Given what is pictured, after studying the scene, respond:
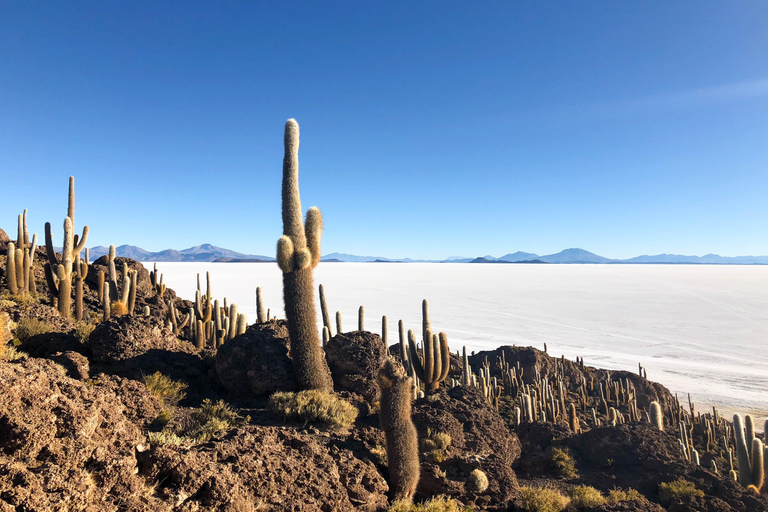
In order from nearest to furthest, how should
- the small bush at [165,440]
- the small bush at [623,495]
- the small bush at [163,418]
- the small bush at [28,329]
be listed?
the small bush at [165,440], the small bush at [163,418], the small bush at [623,495], the small bush at [28,329]

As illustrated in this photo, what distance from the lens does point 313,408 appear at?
23.6 ft

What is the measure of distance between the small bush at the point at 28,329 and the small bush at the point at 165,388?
2852 mm

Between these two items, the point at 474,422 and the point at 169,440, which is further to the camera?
the point at 474,422

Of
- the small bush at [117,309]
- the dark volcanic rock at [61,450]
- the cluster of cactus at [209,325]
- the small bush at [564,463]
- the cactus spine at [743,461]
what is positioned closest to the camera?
the dark volcanic rock at [61,450]

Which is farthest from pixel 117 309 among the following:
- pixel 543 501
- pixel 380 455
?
pixel 543 501

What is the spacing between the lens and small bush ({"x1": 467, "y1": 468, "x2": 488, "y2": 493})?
20.3 ft

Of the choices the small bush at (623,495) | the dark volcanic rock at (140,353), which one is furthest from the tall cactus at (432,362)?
the dark volcanic rock at (140,353)

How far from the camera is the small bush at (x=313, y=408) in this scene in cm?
710

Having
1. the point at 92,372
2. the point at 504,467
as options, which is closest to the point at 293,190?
the point at 92,372

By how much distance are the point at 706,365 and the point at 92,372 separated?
21629 mm

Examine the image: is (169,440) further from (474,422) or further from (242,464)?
(474,422)

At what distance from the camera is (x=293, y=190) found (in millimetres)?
9102

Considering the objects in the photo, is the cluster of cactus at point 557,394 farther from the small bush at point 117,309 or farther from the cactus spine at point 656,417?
the small bush at point 117,309

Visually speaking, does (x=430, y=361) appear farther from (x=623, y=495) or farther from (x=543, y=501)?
(x=543, y=501)
